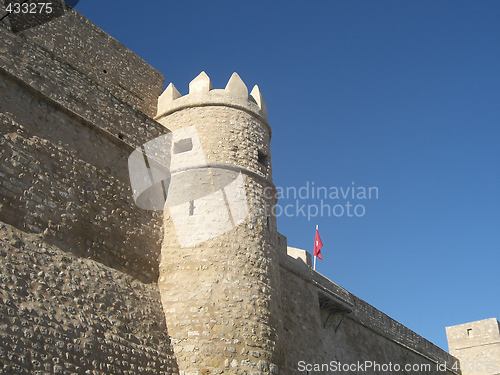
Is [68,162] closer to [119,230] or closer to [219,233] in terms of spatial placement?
[119,230]

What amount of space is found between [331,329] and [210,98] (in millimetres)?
6345

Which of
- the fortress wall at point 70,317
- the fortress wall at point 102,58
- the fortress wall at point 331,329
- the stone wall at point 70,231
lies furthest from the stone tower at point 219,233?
the fortress wall at point 331,329

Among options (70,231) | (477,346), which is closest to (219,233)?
(70,231)

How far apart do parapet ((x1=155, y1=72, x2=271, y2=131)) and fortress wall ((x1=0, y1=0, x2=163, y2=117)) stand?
1.95 ft

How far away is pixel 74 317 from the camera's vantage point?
652 centimetres

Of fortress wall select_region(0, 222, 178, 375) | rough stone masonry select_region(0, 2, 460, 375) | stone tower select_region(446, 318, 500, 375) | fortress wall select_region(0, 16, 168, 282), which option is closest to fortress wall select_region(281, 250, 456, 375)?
rough stone masonry select_region(0, 2, 460, 375)

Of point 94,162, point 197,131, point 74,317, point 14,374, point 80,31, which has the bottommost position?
point 14,374

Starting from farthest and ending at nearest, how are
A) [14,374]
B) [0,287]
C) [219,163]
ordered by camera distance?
[219,163], [0,287], [14,374]

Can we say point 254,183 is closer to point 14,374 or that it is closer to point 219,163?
point 219,163

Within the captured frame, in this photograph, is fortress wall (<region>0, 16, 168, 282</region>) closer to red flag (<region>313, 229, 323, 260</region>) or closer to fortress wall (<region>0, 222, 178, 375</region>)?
fortress wall (<region>0, 222, 178, 375</region>)

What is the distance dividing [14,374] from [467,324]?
63.4ft

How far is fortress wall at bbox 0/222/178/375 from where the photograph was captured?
19.2ft

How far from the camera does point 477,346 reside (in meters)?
20.5

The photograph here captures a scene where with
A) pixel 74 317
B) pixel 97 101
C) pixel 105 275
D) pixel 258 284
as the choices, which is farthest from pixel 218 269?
pixel 97 101
